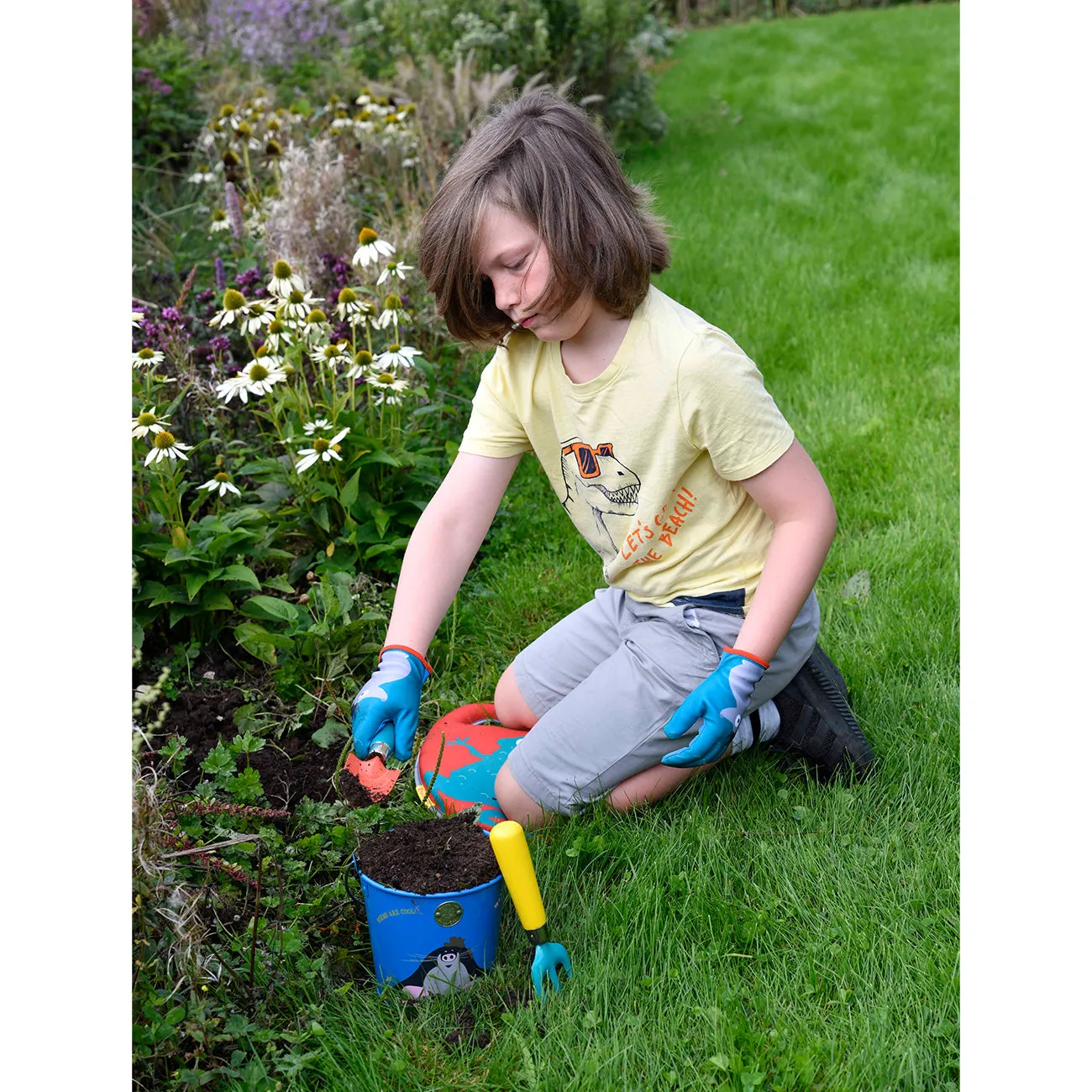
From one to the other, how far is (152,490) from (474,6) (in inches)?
160

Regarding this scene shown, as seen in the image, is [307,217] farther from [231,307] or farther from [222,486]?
[222,486]

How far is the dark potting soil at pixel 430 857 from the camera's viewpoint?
1526 millimetres

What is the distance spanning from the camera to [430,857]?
1.58 metres

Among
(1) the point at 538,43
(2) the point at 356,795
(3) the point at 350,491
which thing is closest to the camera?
(2) the point at 356,795

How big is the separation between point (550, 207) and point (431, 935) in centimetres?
106

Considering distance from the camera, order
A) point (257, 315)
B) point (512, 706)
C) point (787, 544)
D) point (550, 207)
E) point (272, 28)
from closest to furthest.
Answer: point (550, 207), point (787, 544), point (512, 706), point (257, 315), point (272, 28)

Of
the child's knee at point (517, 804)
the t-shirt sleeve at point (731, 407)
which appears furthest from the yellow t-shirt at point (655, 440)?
the child's knee at point (517, 804)

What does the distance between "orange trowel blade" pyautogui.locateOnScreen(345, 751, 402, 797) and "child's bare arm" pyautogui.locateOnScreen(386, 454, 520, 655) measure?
28 cm

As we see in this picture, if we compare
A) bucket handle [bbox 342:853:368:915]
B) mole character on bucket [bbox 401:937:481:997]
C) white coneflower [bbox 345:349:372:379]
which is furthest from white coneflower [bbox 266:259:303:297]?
mole character on bucket [bbox 401:937:481:997]

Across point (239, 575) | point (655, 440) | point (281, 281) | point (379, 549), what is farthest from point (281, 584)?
point (655, 440)

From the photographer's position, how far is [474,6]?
5.59 m

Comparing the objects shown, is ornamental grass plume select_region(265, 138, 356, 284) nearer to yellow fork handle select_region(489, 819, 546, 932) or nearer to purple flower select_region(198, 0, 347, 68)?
yellow fork handle select_region(489, 819, 546, 932)

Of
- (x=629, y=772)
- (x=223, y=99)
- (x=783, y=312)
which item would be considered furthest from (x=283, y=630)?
(x=223, y=99)

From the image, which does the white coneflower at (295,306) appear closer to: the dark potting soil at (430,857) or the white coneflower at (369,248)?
the white coneflower at (369,248)
